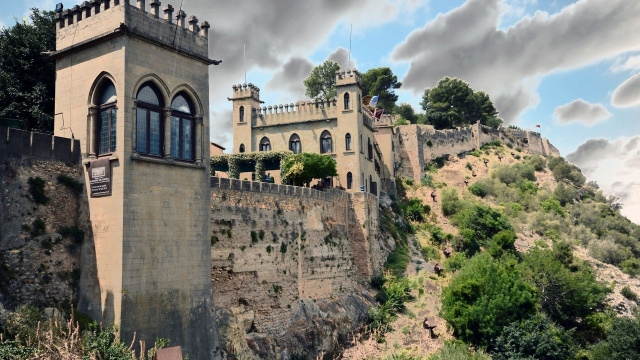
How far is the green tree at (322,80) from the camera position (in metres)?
65.7

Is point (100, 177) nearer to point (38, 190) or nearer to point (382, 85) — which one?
point (38, 190)

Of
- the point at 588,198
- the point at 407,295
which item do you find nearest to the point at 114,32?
the point at 407,295

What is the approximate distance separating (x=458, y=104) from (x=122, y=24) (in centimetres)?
6812

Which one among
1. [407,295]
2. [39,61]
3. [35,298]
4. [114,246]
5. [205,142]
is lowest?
[407,295]

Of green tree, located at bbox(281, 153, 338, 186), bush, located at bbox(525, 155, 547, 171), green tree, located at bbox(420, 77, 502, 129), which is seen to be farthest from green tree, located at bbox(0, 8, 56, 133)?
bush, located at bbox(525, 155, 547, 171)

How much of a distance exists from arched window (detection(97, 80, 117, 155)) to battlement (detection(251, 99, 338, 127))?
23973mm

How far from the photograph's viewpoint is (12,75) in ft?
80.7

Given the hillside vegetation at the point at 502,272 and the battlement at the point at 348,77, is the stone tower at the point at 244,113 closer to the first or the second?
the battlement at the point at 348,77

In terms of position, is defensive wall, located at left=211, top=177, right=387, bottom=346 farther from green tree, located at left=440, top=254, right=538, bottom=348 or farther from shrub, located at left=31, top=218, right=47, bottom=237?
shrub, located at left=31, top=218, right=47, bottom=237

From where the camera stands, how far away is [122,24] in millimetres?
17234

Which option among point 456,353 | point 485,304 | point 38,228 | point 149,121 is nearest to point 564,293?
point 485,304

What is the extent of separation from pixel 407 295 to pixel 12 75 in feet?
87.1

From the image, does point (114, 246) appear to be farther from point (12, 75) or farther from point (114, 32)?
point (12, 75)

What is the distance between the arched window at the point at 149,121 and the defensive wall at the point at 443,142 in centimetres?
4052
